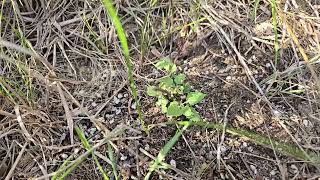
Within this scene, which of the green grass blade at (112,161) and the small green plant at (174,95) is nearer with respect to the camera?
the green grass blade at (112,161)

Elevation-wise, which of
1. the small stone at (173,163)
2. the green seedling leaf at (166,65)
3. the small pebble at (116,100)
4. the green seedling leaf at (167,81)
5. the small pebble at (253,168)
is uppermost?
the green seedling leaf at (166,65)

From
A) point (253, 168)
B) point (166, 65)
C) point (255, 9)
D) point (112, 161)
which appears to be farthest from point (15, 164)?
point (255, 9)

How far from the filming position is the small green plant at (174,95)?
133 cm

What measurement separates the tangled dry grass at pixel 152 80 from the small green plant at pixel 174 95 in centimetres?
6

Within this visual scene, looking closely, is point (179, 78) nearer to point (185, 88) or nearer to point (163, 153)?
point (185, 88)

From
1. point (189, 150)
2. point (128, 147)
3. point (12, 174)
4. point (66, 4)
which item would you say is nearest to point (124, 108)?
point (128, 147)

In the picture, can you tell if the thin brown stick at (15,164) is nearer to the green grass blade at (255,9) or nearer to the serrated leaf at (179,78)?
the serrated leaf at (179,78)

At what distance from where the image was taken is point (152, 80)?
1.49 m

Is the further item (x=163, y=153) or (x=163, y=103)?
(x=163, y=103)

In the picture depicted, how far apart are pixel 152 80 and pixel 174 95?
13cm

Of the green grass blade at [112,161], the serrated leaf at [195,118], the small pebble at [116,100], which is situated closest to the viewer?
the green grass blade at [112,161]

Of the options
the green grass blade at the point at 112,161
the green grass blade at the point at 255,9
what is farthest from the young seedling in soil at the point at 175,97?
the green grass blade at the point at 255,9

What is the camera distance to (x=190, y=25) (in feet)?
5.24

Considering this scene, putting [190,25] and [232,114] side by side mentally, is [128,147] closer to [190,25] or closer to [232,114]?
[232,114]
